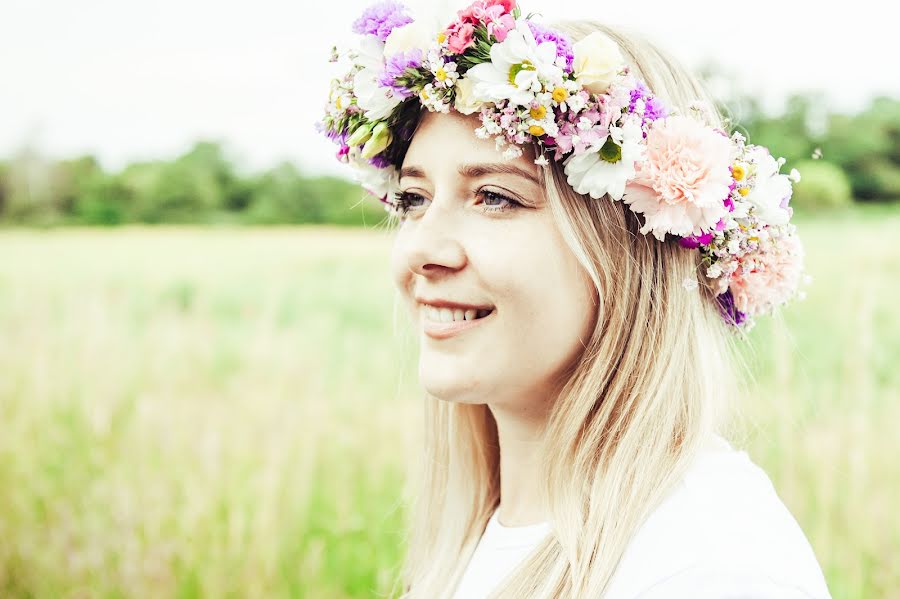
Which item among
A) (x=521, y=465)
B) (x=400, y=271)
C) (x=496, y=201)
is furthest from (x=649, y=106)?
(x=521, y=465)

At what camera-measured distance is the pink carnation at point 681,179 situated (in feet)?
4.36

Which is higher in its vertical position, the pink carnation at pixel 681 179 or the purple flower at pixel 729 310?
the pink carnation at pixel 681 179

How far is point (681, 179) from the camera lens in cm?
132

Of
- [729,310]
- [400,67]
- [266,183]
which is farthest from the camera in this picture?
[266,183]

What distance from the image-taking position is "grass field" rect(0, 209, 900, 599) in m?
2.82

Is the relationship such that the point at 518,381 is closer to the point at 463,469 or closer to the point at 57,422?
the point at 463,469

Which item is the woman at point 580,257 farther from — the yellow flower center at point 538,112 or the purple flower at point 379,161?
the purple flower at point 379,161

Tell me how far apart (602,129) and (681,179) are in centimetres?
16

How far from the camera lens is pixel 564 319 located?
4.51ft

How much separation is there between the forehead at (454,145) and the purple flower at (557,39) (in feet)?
0.55

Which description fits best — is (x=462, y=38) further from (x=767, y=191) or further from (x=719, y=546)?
(x=719, y=546)

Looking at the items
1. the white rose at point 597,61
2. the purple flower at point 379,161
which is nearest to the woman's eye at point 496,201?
Answer: the white rose at point 597,61

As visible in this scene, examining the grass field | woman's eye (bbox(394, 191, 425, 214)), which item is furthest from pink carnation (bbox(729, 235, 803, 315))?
the grass field

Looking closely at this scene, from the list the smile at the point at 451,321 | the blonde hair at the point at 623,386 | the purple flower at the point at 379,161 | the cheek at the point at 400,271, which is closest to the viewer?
the blonde hair at the point at 623,386
